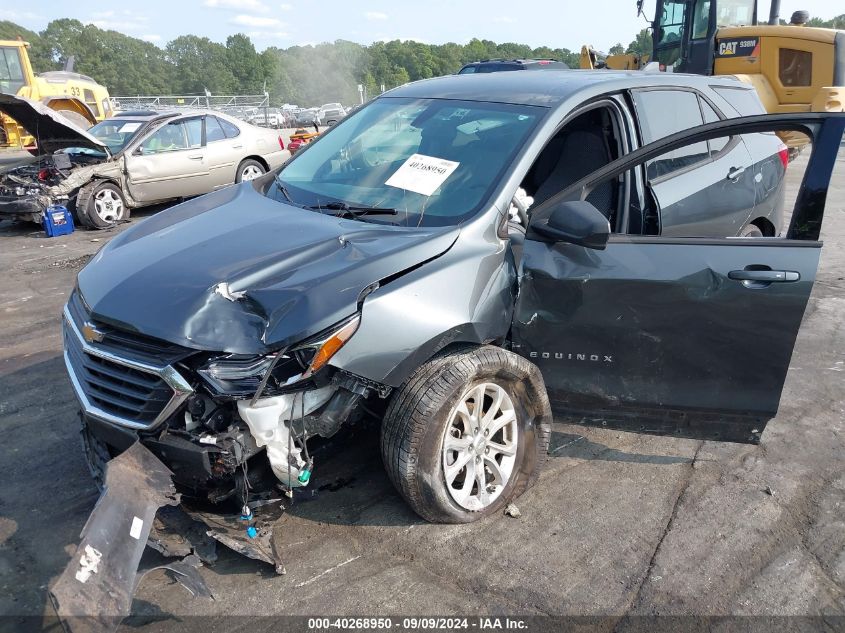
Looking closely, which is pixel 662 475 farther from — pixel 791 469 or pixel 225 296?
pixel 225 296

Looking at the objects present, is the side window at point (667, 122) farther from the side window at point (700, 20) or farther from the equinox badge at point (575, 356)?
the side window at point (700, 20)

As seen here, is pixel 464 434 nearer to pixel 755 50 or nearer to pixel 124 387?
pixel 124 387

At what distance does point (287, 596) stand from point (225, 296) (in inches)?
47.9

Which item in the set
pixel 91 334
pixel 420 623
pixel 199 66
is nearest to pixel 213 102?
pixel 91 334

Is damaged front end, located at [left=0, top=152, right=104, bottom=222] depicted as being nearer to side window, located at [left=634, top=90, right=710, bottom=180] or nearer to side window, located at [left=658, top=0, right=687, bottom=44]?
side window, located at [left=634, top=90, right=710, bottom=180]

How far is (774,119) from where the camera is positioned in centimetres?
310

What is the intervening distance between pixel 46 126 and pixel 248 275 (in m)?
8.96

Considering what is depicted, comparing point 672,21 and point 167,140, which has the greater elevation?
point 672,21

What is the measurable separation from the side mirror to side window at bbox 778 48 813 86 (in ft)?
39.0

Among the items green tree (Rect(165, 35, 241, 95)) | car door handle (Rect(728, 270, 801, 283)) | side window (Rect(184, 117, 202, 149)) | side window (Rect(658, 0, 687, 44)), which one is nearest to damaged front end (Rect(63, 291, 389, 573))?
car door handle (Rect(728, 270, 801, 283))

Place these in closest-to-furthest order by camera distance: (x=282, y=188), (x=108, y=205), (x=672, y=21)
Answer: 1. (x=282, y=188)
2. (x=108, y=205)
3. (x=672, y=21)

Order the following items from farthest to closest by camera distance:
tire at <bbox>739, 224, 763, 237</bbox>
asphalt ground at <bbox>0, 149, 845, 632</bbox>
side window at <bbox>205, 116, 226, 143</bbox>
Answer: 1. side window at <bbox>205, 116, 226, 143</bbox>
2. tire at <bbox>739, 224, 763, 237</bbox>
3. asphalt ground at <bbox>0, 149, 845, 632</bbox>

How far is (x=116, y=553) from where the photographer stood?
7.60ft

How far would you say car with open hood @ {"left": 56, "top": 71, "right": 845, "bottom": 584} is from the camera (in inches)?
102
